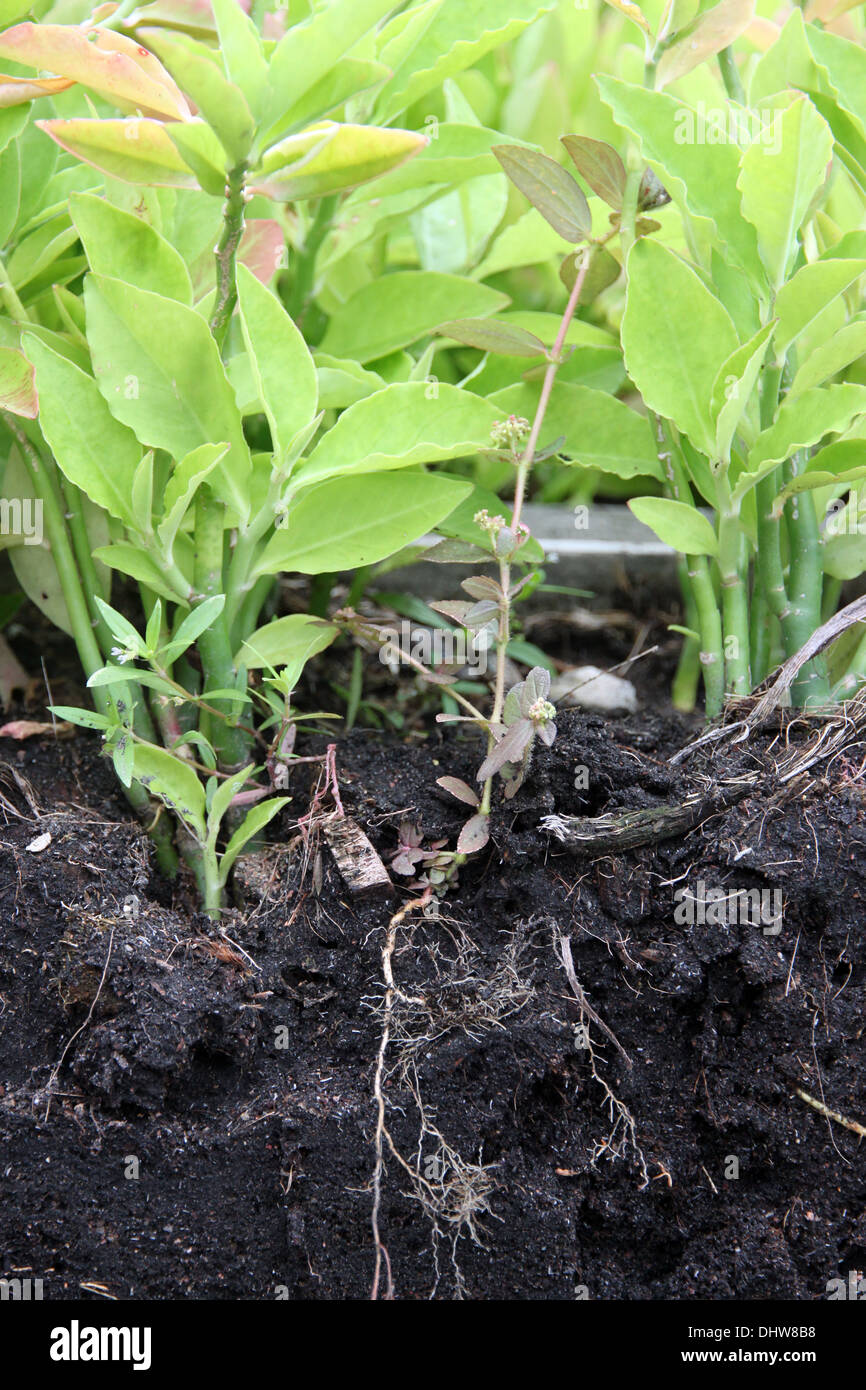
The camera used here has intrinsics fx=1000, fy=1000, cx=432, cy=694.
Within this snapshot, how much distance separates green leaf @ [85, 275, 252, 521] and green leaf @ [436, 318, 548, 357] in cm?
27

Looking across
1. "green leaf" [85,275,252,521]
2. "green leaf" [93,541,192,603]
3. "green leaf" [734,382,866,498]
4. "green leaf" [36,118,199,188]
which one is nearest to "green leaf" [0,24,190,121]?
"green leaf" [36,118,199,188]

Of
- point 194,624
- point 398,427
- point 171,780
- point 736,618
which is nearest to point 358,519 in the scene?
point 398,427

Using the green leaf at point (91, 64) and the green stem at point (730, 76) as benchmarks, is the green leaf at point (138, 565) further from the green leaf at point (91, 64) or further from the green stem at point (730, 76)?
the green stem at point (730, 76)

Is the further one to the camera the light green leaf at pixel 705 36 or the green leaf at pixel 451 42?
the green leaf at pixel 451 42

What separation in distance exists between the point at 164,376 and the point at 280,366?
0.38 ft

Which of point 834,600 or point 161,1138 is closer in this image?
point 161,1138

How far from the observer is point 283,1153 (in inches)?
34.0

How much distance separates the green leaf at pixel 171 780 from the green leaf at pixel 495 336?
551 millimetres

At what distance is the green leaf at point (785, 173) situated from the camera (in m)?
0.92

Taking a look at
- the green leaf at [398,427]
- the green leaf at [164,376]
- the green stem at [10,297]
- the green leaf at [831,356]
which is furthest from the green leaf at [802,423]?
the green stem at [10,297]

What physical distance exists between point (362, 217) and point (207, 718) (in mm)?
695

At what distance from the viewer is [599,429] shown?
3.82ft
